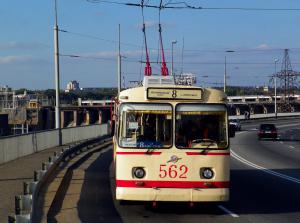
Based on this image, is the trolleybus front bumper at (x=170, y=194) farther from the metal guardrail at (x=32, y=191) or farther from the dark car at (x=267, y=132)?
the dark car at (x=267, y=132)

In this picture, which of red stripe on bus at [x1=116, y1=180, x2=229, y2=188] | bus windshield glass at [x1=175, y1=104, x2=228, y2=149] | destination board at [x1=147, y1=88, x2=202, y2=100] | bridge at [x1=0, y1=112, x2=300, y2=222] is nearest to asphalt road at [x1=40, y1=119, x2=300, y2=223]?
red stripe on bus at [x1=116, y1=180, x2=229, y2=188]

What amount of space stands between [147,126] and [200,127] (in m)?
1.01

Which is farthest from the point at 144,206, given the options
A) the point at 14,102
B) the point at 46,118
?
the point at 46,118

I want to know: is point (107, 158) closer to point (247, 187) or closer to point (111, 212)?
point (247, 187)

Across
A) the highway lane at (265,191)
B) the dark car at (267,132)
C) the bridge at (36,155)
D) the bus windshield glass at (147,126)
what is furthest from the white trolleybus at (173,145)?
the dark car at (267,132)

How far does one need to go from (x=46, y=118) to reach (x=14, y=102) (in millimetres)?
16017

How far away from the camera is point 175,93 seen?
481 inches

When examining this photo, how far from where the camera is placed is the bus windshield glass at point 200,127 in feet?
39.8

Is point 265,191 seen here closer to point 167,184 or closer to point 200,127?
point 200,127

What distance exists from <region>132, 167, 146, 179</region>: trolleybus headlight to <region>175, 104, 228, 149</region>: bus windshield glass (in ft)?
2.66

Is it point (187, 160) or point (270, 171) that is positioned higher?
point (187, 160)

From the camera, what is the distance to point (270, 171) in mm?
22828

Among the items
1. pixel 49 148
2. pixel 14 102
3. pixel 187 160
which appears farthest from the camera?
pixel 14 102

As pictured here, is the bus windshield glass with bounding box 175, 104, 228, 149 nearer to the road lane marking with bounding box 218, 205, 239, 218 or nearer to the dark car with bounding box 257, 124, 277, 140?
the road lane marking with bounding box 218, 205, 239, 218
